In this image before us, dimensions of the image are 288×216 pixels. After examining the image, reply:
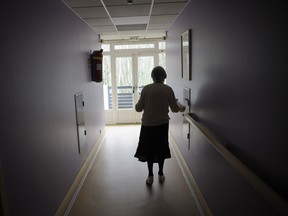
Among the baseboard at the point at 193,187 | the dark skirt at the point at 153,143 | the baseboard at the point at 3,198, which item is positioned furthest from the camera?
the dark skirt at the point at 153,143

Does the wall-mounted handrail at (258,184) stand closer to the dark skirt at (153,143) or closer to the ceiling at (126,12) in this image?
the dark skirt at (153,143)

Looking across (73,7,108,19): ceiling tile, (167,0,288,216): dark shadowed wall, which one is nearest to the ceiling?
(73,7,108,19): ceiling tile

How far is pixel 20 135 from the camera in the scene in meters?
1.58

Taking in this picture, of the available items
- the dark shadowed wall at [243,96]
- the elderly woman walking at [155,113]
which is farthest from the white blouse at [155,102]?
the dark shadowed wall at [243,96]

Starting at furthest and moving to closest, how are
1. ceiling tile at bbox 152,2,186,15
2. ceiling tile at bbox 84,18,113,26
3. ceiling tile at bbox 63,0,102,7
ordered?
ceiling tile at bbox 84,18,113,26, ceiling tile at bbox 152,2,186,15, ceiling tile at bbox 63,0,102,7

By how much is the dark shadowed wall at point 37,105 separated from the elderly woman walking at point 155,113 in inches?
37.2

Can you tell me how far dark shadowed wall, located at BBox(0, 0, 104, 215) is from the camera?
1474 millimetres

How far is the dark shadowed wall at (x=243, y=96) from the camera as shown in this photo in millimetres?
1049

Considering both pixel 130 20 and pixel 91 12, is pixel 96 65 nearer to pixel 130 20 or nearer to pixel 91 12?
pixel 130 20

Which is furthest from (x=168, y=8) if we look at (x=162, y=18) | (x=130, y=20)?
(x=130, y=20)

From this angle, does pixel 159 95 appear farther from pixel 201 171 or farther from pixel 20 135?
pixel 20 135

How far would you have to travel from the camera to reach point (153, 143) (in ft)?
9.59

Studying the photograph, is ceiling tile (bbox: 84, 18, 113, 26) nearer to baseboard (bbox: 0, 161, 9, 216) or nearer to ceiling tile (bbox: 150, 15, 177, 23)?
ceiling tile (bbox: 150, 15, 177, 23)

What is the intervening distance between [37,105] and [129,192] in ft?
5.58
